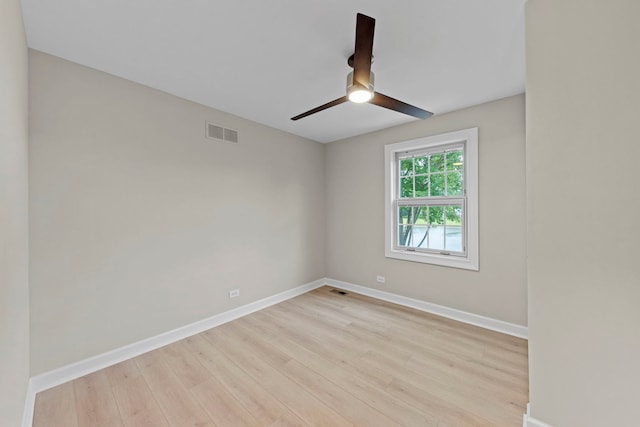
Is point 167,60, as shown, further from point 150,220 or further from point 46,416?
point 46,416

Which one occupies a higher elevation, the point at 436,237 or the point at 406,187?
the point at 406,187

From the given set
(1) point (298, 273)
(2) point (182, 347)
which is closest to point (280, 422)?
(2) point (182, 347)

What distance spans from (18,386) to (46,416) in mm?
451

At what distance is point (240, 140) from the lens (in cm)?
321

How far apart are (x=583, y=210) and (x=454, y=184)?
195 centimetres

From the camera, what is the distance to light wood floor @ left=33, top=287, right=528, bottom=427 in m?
1.64

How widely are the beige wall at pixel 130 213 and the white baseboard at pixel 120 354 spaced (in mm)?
62

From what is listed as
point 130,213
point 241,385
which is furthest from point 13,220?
point 241,385

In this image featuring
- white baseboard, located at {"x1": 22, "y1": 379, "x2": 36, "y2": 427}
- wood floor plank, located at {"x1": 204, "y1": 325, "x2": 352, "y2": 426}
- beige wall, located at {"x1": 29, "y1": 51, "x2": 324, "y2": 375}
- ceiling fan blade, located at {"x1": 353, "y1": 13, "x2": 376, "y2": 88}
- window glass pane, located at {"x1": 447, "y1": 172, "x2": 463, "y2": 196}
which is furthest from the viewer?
window glass pane, located at {"x1": 447, "y1": 172, "x2": 463, "y2": 196}

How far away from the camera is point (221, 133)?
300cm

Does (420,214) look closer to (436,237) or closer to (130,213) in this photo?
(436,237)

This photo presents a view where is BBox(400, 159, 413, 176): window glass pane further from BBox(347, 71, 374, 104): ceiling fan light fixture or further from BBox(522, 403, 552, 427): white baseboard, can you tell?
BBox(522, 403, 552, 427): white baseboard

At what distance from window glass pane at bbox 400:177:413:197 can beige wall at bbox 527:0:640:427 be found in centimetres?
213

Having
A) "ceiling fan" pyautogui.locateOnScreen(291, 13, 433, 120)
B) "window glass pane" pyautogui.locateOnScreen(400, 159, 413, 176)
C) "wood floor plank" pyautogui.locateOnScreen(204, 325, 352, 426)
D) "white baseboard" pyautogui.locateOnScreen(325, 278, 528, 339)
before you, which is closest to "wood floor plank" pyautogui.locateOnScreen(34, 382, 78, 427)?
"wood floor plank" pyautogui.locateOnScreen(204, 325, 352, 426)
